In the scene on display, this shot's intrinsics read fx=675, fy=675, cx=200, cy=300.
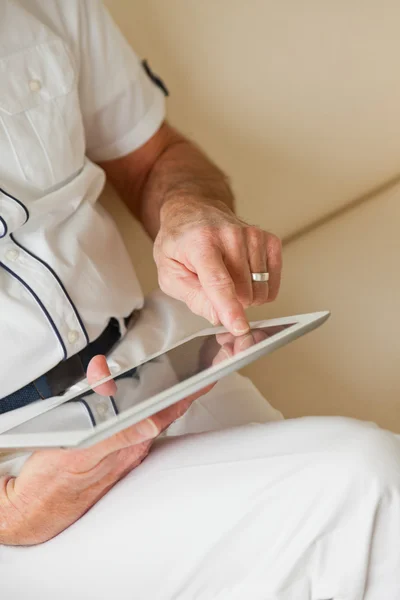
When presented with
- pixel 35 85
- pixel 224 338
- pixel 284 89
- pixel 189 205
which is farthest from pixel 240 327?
pixel 284 89

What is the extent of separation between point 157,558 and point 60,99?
500mm

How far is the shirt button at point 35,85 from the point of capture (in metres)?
0.75

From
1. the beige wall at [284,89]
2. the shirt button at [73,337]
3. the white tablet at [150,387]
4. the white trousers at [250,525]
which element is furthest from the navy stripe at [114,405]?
the beige wall at [284,89]

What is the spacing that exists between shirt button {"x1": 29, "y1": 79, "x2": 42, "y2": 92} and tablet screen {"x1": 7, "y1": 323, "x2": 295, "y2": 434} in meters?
0.37

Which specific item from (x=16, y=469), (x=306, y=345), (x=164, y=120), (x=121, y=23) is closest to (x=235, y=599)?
(x=16, y=469)

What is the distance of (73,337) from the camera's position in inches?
27.2

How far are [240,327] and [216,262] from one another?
0.23ft

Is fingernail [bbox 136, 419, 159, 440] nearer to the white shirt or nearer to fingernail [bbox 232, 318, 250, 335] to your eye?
fingernail [bbox 232, 318, 250, 335]

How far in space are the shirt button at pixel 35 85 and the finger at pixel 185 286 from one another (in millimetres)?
261

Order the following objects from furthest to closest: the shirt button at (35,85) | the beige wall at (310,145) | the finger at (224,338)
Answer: the beige wall at (310,145) < the shirt button at (35,85) < the finger at (224,338)

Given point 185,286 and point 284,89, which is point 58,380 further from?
point 284,89

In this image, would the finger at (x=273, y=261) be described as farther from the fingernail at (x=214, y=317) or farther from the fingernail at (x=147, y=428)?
the fingernail at (x=147, y=428)

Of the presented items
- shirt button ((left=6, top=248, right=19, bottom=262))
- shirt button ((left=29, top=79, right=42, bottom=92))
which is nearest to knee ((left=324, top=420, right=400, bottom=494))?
shirt button ((left=6, top=248, right=19, bottom=262))

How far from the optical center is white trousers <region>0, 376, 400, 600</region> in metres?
0.50
